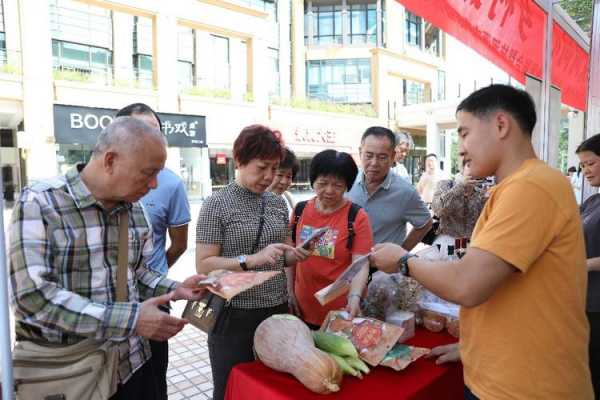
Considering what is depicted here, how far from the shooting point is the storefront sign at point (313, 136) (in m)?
17.3

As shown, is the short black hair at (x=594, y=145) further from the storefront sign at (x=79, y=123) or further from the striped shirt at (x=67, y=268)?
the storefront sign at (x=79, y=123)

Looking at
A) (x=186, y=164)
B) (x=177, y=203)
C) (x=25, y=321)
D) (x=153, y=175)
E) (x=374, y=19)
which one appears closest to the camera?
(x=25, y=321)

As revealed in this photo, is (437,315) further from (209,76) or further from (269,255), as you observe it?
(209,76)

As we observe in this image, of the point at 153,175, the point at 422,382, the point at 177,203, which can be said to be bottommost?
the point at 422,382

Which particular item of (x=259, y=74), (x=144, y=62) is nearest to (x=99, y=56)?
(x=144, y=62)

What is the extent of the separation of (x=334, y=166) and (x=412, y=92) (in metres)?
25.8

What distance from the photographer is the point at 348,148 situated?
63.2 ft

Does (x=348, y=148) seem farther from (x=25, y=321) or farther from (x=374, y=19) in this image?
(x=25, y=321)

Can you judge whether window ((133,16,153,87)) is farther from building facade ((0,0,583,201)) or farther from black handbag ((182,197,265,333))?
black handbag ((182,197,265,333))

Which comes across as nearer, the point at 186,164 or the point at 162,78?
the point at 162,78

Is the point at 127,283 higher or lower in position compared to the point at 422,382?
higher

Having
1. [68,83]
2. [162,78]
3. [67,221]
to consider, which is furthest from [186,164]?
[67,221]

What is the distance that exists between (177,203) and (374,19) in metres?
25.6

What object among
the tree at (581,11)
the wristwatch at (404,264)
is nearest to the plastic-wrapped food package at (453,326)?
the wristwatch at (404,264)
